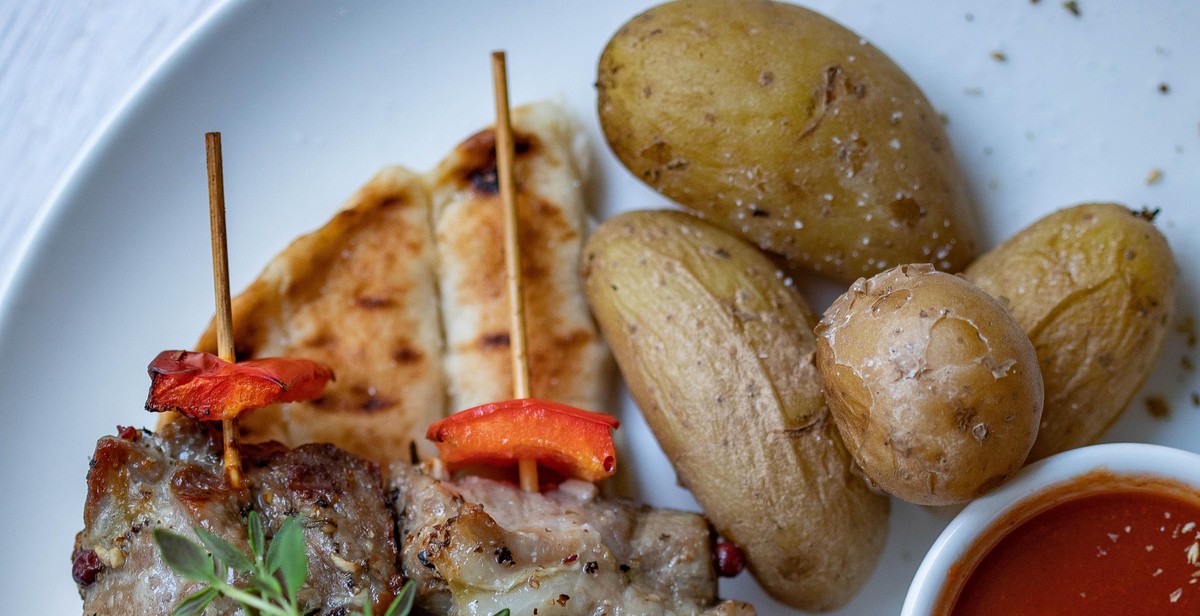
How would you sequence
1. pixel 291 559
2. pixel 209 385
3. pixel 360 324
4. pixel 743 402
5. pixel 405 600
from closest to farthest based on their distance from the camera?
pixel 291 559
pixel 405 600
pixel 209 385
pixel 743 402
pixel 360 324

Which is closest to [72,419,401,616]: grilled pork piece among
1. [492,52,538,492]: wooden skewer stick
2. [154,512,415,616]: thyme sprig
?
[154,512,415,616]: thyme sprig

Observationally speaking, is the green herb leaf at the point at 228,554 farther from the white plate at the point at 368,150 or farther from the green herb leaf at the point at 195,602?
the white plate at the point at 368,150

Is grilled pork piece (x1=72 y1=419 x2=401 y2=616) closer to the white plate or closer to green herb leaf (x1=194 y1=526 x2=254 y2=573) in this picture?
green herb leaf (x1=194 y1=526 x2=254 y2=573)

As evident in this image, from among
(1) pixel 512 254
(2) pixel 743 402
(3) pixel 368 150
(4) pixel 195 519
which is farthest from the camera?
(3) pixel 368 150

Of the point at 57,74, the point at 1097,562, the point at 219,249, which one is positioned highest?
the point at 57,74

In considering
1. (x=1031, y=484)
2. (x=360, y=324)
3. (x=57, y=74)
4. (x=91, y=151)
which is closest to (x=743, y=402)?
(x=1031, y=484)

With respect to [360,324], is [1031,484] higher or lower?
lower

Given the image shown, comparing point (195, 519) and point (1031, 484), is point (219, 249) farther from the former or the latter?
point (1031, 484)

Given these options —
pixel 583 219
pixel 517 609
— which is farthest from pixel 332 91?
pixel 517 609
